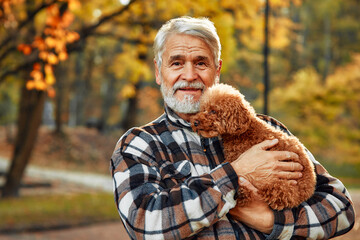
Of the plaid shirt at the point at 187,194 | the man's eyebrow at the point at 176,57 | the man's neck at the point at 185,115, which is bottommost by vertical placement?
the plaid shirt at the point at 187,194

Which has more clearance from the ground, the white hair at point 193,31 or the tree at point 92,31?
the white hair at point 193,31

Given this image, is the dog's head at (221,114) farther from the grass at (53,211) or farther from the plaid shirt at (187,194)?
the grass at (53,211)

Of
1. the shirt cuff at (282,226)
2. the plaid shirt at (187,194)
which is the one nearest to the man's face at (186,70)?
the plaid shirt at (187,194)

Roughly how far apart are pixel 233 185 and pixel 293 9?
107ft

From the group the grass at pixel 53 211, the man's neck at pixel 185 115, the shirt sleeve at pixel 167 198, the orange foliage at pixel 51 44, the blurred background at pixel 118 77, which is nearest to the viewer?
the shirt sleeve at pixel 167 198

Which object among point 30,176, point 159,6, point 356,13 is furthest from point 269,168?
point 356,13

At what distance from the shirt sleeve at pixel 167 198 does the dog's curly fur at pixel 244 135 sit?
8.4 inches

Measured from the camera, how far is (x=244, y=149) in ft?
7.74

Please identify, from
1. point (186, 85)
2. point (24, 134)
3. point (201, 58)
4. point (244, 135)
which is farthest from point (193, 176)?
point (24, 134)

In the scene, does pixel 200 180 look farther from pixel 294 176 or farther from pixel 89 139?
pixel 89 139

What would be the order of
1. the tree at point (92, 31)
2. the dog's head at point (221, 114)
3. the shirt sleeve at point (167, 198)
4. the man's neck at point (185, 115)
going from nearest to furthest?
1. the shirt sleeve at point (167, 198)
2. the dog's head at point (221, 114)
3. the man's neck at point (185, 115)
4. the tree at point (92, 31)

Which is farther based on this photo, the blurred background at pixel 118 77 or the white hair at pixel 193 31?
the blurred background at pixel 118 77

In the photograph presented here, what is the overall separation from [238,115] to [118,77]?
1350 centimetres

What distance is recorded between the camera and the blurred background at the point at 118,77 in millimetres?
8055
